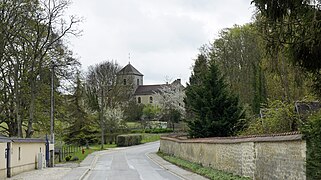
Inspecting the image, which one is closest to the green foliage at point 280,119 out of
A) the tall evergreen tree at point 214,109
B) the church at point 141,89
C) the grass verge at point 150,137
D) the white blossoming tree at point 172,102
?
the tall evergreen tree at point 214,109

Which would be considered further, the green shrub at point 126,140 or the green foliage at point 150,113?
the green foliage at point 150,113

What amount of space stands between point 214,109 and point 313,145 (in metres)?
24.6

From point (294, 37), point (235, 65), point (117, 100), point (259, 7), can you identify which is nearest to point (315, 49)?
point (294, 37)

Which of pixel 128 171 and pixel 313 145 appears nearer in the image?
pixel 313 145

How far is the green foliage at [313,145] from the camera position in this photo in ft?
44.0

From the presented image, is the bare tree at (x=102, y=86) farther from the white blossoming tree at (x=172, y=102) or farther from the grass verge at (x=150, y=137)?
the white blossoming tree at (x=172, y=102)

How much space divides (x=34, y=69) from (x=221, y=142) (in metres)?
20.3

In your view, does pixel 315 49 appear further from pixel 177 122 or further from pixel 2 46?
pixel 177 122

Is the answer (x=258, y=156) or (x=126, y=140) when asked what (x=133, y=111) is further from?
(x=258, y=156)

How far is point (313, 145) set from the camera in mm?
13797

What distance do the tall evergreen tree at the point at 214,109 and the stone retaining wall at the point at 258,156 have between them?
18.4 ft

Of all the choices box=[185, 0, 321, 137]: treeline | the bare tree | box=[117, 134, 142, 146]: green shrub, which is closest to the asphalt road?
box=[185, 0, 321, 137]: treeline

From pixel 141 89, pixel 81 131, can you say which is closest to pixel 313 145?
pixel 81 131

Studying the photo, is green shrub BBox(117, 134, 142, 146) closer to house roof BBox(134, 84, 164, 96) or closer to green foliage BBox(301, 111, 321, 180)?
house roof BBox(134, 84, 164, 96)
